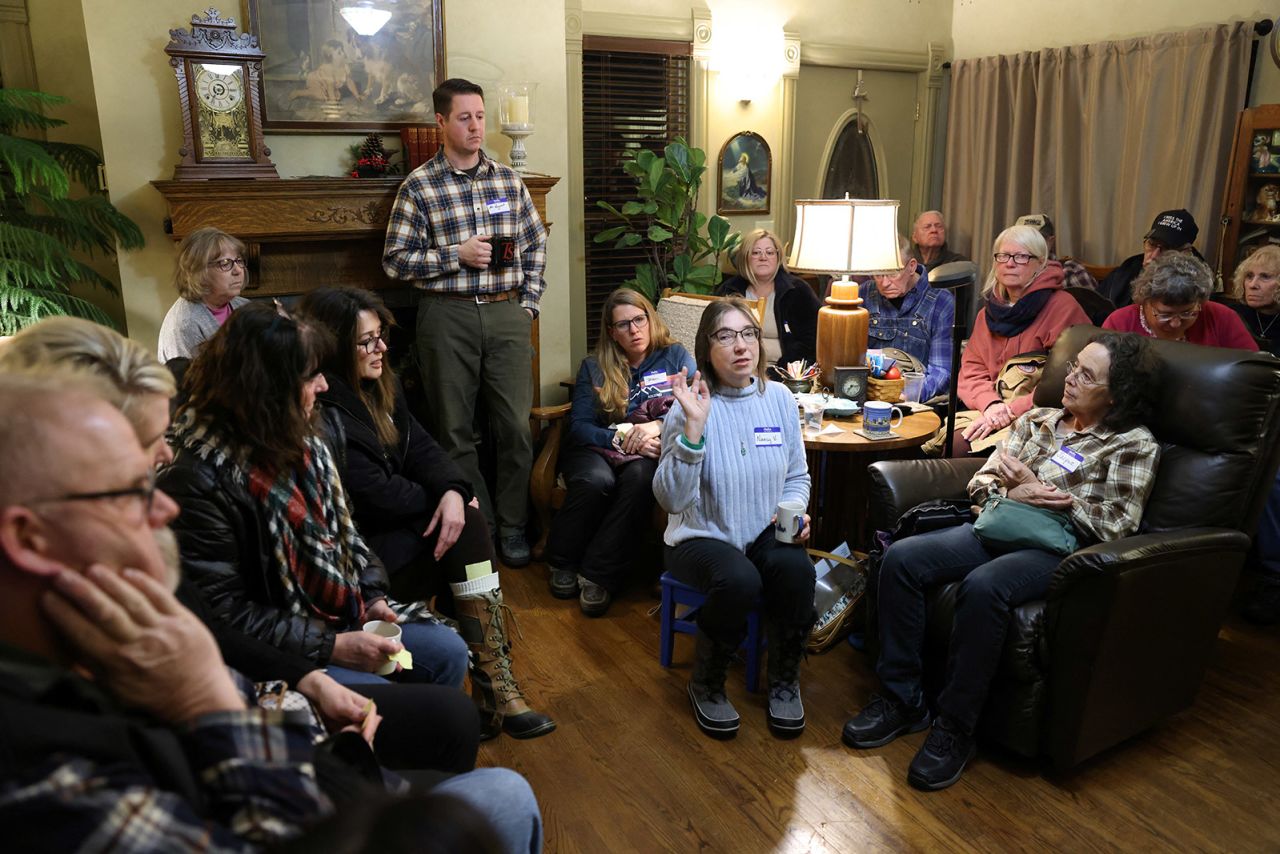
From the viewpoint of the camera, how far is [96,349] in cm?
129

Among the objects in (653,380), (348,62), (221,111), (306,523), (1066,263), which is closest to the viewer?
(306,523)

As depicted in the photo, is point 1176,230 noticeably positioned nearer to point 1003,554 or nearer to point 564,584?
point 1003,554

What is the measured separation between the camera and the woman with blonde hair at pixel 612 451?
3176 mm

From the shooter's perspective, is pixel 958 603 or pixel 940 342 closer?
pixel 958 603

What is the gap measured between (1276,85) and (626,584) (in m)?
3.85

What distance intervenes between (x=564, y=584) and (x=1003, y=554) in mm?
1503

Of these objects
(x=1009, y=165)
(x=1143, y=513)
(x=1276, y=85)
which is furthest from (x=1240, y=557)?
(x=1009, y=165)

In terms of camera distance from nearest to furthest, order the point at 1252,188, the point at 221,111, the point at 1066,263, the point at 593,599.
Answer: the point at 593,599 < the point at 221,111 < the point at 1252,188 < the point at 1066,263

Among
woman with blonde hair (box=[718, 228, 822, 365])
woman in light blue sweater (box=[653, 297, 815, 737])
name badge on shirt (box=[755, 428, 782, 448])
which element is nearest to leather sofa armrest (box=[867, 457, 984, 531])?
woman in light blue sweater (box=[653, 297, 815, 737])

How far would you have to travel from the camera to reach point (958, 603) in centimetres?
228

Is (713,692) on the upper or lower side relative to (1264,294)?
lower

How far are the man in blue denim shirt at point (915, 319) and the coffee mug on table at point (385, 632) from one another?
2.51 metres

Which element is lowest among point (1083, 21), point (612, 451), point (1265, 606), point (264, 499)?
point (1265, 606)

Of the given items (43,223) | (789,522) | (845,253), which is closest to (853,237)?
(845,253)
